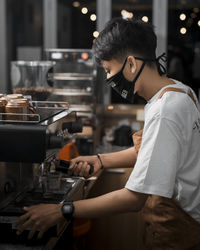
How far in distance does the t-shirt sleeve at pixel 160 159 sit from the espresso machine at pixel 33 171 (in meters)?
0.37

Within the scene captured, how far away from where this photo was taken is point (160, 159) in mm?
1348

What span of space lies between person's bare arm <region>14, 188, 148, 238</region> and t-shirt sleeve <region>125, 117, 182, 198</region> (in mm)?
56

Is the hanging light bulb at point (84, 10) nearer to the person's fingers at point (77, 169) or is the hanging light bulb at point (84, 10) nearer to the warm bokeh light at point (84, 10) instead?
the warm bokeh light at point (84, 10)

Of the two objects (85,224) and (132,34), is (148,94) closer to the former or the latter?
(132,34)

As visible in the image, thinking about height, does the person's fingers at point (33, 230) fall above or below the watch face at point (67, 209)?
below

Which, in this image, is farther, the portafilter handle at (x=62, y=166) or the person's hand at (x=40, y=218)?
the portafilter handle at (x=62, y=166)

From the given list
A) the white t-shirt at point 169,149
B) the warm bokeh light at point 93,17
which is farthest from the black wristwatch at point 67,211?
the warm bokeh light at point 93,17

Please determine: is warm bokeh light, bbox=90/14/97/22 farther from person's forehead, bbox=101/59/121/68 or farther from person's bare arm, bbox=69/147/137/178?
person's forehead, bbox=101/59/121/68

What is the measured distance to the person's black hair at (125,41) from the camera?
1491 mm

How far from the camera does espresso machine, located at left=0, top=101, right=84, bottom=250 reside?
145 centimetres

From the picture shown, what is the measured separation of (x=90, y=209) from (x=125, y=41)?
0.63m

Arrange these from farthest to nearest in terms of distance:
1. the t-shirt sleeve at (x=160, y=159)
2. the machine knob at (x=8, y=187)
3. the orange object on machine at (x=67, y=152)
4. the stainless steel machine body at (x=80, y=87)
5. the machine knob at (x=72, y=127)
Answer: the stainless steel machine body at (x=80, y=87) → the orange object on machine at (x=67, y=152) → the machine knob at (x=72, y=127) → the machine knob at (x=8, y=187) → the t-shirt sleeve at (x=160, y=159)

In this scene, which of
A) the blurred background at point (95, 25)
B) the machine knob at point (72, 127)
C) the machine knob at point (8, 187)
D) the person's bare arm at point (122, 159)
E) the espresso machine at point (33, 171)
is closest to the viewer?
the espresso machine at point (33, 171)

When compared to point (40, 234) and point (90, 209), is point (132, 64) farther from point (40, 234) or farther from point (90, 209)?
point (40, 234)
